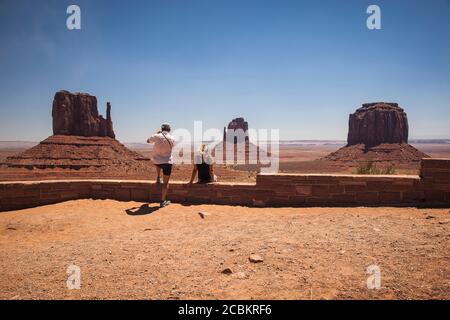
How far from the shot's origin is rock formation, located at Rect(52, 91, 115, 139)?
181 feet

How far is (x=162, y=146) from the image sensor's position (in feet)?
22.5

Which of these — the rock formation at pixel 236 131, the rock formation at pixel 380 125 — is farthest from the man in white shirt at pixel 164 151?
the rock formation at pixel 236 131

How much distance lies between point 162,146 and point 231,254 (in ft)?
12.1

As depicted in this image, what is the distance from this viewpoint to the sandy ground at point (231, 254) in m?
3.06

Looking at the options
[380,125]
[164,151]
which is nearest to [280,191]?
[164,151]

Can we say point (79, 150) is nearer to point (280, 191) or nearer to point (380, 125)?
point (280, 191)

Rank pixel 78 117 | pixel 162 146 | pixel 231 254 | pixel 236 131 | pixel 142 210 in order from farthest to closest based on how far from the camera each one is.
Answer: pixel 236 131 < pixel 78 117 < pixel 162 146 < pixel 142 210 < pixel 231 254

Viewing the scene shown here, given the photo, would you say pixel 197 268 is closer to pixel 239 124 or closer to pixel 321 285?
pixel 321 285

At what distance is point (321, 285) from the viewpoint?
3031mm

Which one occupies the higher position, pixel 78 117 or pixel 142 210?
pixel 78 117

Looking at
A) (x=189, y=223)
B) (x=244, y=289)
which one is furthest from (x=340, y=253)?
(x=189, y=223)

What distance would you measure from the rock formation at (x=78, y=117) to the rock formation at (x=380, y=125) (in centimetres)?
6324

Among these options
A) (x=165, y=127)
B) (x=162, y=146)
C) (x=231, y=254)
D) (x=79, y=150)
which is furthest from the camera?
(x=79, y=150)
